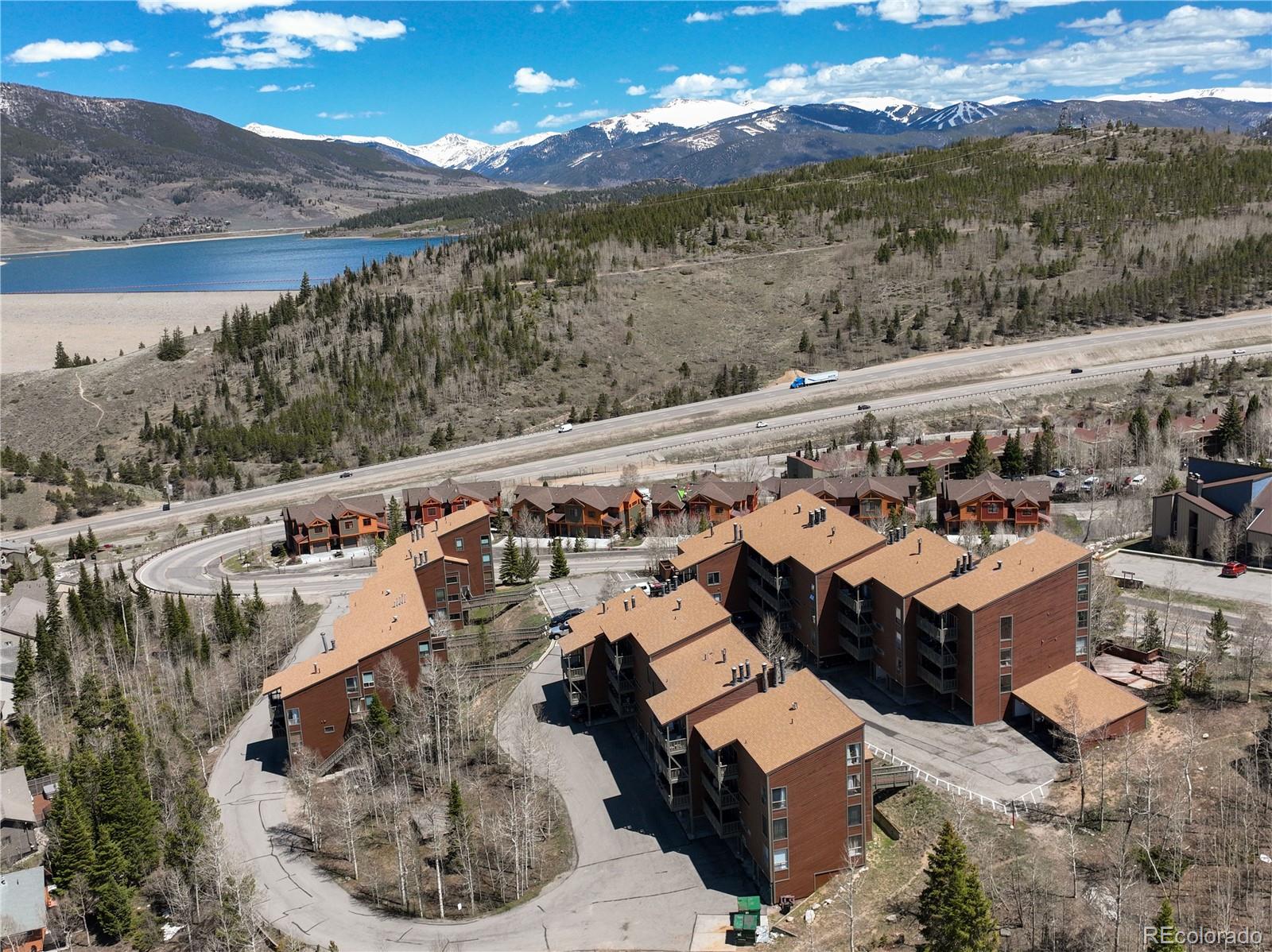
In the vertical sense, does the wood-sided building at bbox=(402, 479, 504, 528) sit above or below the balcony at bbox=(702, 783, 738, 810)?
above

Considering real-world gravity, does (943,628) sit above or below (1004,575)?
below

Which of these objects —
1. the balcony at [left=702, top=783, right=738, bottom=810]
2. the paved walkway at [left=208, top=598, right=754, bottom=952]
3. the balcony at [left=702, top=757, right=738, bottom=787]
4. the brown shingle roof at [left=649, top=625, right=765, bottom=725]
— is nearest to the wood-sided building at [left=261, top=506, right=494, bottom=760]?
the paved walkway at [left=208, top=598, right=754, bottom=952]

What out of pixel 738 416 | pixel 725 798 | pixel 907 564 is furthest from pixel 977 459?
pixel 725 798

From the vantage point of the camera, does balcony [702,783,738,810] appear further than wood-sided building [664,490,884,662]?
No

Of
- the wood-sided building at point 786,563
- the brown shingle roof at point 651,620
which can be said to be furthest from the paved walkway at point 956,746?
the brown shingle roof at point 651,620

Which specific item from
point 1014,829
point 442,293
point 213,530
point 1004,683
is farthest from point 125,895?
point 442,293

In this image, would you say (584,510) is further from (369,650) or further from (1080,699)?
(1080,699)

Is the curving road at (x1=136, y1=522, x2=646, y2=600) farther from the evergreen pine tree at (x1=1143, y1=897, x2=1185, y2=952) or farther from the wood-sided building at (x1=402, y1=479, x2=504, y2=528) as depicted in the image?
the evergreen pine tree at (x1=1143, y1=897, x2=1185, y2=952)

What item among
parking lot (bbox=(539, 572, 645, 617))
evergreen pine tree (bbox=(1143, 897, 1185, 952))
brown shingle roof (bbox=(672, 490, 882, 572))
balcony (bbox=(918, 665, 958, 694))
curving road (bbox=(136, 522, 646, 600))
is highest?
brown shingle roof (bbox=(672, 490, 882, 572))
